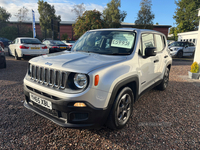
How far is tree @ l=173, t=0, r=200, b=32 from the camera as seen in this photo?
111 feet

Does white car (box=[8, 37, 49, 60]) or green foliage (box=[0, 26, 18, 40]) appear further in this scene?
green foliage (box=[0, 26, 18, 40])

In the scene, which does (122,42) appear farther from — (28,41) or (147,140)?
(28,41)

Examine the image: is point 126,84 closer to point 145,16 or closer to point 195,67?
point 195,67

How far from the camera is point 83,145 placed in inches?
96.4

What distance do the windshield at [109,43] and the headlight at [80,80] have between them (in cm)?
107

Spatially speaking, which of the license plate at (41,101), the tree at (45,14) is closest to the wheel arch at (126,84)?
the license plate at (41,101)

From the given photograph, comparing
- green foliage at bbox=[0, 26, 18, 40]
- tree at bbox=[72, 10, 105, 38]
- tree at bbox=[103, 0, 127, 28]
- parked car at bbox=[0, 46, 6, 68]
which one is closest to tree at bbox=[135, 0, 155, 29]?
tree at bbox=[103, 0, 127, 28]

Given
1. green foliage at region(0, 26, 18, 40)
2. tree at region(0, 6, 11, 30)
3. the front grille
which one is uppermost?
tree at region(0, 6, 11, 30)

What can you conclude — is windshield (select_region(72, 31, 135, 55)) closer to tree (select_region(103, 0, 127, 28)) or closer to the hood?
the hood

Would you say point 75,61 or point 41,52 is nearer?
point 75,61


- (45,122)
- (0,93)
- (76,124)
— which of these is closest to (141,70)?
(76,124)

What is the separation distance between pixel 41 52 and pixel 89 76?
953 cm

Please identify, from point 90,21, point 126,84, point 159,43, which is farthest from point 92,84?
point 90,21

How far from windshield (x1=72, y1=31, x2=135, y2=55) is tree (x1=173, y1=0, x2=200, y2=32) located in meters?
35.8
